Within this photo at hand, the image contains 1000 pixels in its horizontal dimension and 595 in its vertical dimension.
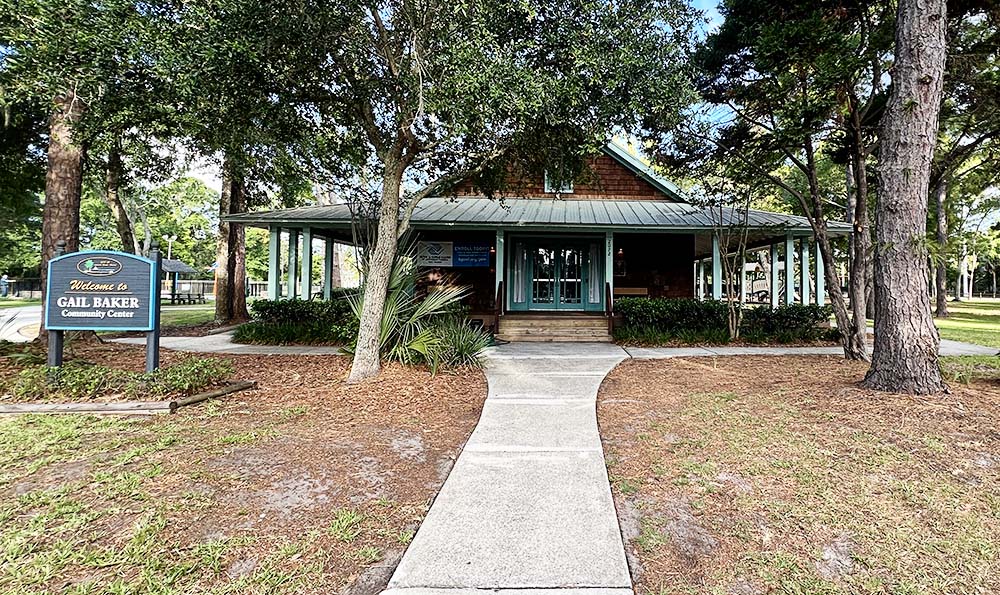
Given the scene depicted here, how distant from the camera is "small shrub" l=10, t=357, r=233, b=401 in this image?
5.11m

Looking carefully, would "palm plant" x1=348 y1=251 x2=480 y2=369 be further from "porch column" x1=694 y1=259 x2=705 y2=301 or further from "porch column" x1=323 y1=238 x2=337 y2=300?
"porch column" x1=694 y1=259 x2=705 y2=301

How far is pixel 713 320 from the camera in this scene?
10.9 metres

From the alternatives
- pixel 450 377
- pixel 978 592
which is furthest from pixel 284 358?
pixel 978 592

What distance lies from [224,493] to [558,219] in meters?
9.85

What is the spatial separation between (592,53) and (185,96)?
5.03 meters

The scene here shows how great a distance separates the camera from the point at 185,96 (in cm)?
552

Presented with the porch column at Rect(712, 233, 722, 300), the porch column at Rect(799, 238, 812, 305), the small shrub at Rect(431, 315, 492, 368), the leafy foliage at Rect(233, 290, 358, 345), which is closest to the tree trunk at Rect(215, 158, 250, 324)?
the leafy foliage at Rect(233, 290, 358, 345)

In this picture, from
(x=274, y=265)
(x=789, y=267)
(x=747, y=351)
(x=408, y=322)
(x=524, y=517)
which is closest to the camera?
(x=524, y=517)

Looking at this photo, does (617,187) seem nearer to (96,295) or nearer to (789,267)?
(789,267)

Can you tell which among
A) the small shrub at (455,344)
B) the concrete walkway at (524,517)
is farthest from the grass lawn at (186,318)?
the concrete walkway at (524,517)

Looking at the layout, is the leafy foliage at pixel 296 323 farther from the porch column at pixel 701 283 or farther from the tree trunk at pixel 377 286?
the porch column at pixel 701 283

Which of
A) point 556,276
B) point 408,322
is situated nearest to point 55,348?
point 408,322

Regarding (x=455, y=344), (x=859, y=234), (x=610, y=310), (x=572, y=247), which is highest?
(x=572, y=247)

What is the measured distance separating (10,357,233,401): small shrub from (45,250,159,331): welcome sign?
54 centimetres
